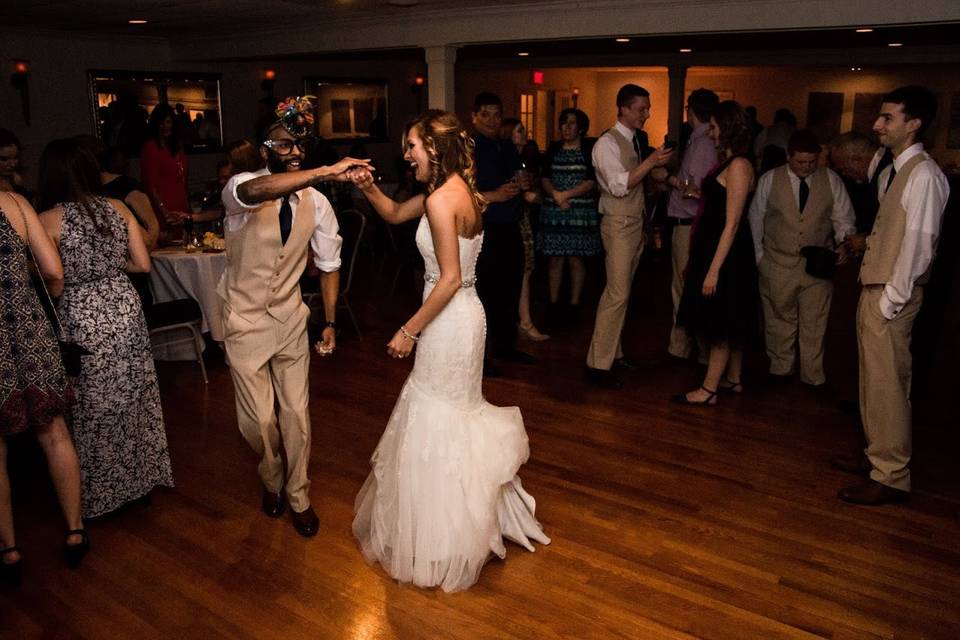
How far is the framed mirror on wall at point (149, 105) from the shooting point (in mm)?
8805

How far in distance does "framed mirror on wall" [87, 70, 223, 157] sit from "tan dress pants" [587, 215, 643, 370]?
20.1 ft

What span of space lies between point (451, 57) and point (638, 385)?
155 inches

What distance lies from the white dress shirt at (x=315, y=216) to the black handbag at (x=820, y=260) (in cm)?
276

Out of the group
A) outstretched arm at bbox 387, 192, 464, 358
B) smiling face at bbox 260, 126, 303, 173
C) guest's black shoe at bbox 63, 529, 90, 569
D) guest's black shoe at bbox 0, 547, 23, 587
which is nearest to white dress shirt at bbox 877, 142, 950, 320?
outstretched arm at bbox 387, 192, 464, 358

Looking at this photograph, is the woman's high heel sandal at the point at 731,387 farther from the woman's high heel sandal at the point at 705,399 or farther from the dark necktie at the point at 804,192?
the dark necktie at the point at 804,192

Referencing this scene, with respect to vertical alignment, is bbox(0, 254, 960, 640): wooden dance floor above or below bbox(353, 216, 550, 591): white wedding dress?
below

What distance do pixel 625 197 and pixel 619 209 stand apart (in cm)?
8

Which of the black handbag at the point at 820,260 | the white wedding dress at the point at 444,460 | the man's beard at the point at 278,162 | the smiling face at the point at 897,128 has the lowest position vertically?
the white wedding dress at the point at 444,460

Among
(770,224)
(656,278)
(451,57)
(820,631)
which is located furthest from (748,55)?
(820,631)

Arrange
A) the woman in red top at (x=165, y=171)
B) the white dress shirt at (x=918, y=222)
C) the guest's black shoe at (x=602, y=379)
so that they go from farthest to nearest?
the woman in red top at (x=165, y=171), the guest's black shoe at (x=602, y=379), the white dress shirt at (x=918, y=222)

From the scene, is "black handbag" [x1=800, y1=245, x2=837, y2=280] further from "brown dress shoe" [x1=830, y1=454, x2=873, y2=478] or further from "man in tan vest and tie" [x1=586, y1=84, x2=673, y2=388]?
"brown dress shoe" [x1=830, y1=454, x2=873, y2=478]

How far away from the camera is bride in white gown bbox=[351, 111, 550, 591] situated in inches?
99.2

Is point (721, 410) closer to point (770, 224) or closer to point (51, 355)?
point (770, 224)

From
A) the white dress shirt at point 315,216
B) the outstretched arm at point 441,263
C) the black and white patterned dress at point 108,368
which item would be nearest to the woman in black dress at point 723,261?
the outstretched arm at point 441,263
